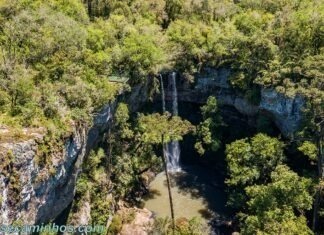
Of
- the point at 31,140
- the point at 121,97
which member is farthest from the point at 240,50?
the point at 31,140

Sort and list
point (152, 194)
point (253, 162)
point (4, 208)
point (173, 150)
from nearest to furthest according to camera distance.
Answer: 1. point (4, 208)
2. point (253, 162)
3. point (152, 194)
4. point (173, 150)

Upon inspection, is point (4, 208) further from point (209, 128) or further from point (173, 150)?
point (173, 150)

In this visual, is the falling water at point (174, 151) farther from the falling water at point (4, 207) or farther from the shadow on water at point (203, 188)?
the falling water at point (4, 207)

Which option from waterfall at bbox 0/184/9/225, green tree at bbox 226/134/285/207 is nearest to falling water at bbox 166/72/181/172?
green tree at bbox 226/134/285/207

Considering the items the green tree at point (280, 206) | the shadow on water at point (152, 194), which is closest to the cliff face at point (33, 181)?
the shadow on water at point (152, 194)

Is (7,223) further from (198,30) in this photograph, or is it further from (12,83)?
(198,30)

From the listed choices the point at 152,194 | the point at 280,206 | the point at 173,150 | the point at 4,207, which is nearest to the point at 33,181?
the point at 4,207

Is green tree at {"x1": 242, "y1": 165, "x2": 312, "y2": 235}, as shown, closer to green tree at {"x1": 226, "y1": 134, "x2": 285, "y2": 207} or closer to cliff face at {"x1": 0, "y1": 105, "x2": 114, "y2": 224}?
green tree at {"x1": 226, "y1": 134, "x2": 285, "y2": 207}
